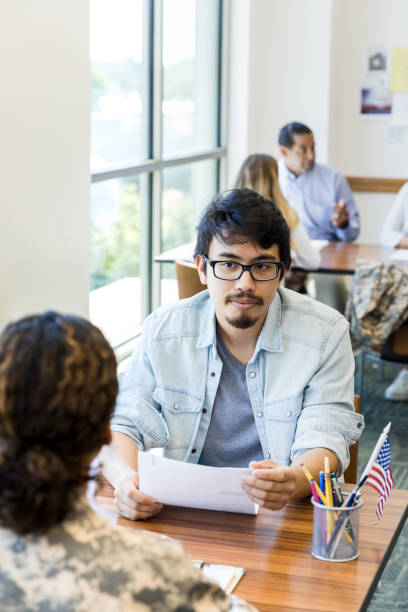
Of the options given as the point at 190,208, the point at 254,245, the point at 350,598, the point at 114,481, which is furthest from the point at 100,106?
the point at 350,598

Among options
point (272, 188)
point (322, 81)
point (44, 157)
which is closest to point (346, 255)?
point (272, 188)

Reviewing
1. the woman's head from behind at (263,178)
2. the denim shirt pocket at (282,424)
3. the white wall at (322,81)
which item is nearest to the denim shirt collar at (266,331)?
the denim shirt pocket at (282,424)

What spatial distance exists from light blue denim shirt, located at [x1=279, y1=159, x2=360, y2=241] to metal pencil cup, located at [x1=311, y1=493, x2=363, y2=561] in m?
3.85

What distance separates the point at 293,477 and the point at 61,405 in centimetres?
75

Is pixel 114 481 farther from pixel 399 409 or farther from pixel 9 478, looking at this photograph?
pixel 399 409

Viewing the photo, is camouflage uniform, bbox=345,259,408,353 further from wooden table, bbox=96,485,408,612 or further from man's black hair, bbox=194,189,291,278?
wooden table, bbox=96,485,408,612

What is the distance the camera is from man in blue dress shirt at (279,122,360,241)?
507cm

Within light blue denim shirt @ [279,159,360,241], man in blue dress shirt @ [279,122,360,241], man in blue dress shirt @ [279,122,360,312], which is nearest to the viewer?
man in blue dress shirt @ [279,122,360,312]

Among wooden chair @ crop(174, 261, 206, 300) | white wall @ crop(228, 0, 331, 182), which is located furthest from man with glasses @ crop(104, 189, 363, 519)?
white wall @ crop(228, 0, 331, 182)

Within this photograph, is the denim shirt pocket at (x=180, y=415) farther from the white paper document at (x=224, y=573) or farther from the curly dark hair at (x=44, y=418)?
the curly dark hair at (x=44, y=418)

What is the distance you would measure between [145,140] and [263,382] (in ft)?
10.1

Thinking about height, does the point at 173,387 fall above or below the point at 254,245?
below

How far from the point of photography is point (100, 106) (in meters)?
4.11

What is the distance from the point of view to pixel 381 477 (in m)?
1.47
